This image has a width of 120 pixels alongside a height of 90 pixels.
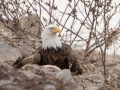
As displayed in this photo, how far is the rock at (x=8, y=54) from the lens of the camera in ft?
16.7

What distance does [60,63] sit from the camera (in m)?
5.16

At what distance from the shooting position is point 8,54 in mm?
5250

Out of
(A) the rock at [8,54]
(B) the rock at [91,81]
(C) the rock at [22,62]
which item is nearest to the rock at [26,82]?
(B) the rock at [91,81]

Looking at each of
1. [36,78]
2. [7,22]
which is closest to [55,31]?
[7,22]

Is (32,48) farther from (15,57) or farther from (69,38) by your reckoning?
(15,57)

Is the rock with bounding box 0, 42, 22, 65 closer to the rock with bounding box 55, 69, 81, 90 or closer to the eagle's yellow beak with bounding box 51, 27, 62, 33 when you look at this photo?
the eagle's yellow beak with bounding box 51, 27, 62, 33

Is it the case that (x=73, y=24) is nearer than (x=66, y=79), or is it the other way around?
(x=66, y=79)

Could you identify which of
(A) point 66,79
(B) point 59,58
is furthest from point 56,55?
(A) point 66,79

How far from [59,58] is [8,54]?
28.2 inches

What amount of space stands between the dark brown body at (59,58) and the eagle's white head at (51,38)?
0.26 feet

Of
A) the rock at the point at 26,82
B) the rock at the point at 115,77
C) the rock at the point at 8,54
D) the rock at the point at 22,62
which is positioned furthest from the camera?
the rock at the point at 22,62

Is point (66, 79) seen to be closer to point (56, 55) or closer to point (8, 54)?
point (56, 55)

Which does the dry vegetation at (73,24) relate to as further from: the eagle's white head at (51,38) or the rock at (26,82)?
the rock at (26,82)

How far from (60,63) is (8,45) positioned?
0.99m
